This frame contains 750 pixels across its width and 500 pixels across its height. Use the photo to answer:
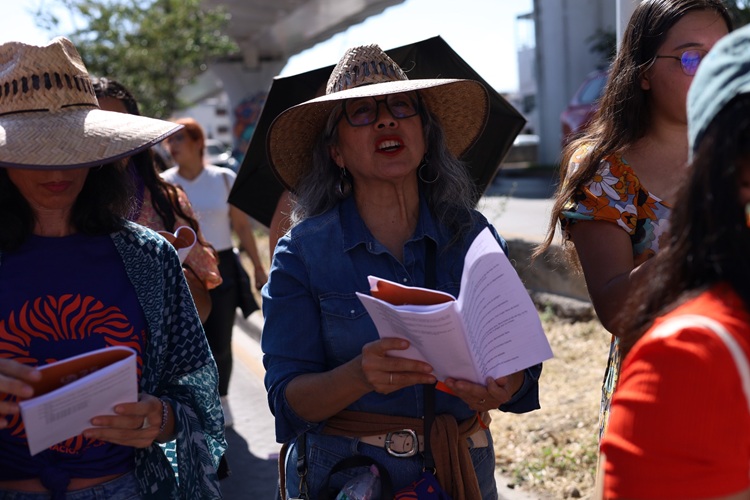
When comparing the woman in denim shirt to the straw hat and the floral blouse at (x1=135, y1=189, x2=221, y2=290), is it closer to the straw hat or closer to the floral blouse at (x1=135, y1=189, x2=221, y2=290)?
the straw hat

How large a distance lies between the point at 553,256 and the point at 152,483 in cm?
430

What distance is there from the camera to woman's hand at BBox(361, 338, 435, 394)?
6.81ft

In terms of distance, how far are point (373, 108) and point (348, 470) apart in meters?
1.02

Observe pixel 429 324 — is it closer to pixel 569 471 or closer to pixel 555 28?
pixel 569 471

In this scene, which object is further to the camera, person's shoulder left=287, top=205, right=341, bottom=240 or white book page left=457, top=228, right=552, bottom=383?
person's shoulder left=287, top=205, right=341, bottom=240

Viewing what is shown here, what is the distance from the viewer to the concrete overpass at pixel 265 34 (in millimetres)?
20875

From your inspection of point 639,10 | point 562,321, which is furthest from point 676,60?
point 562,321

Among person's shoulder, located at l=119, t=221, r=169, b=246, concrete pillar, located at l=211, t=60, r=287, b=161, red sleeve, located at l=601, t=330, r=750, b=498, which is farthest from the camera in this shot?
concrete pillar, located at l=211, t=60, r=287, b=161

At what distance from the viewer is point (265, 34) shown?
2486 cm

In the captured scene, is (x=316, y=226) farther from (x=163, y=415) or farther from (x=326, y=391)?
(x=163, y=415)

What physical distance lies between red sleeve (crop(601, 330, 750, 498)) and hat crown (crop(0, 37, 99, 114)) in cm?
176

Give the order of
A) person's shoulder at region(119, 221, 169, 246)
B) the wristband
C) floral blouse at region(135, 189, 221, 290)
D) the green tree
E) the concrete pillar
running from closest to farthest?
the wristband
person's shoulder at region(119, 221, 169, 246)
floral blouse at region(135, 189, 221, 290)
the green tree
the concrete pillar

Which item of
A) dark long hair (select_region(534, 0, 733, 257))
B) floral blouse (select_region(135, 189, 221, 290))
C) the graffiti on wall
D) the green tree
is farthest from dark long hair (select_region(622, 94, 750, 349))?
the graffiti on wall

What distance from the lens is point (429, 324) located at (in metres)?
1.89
